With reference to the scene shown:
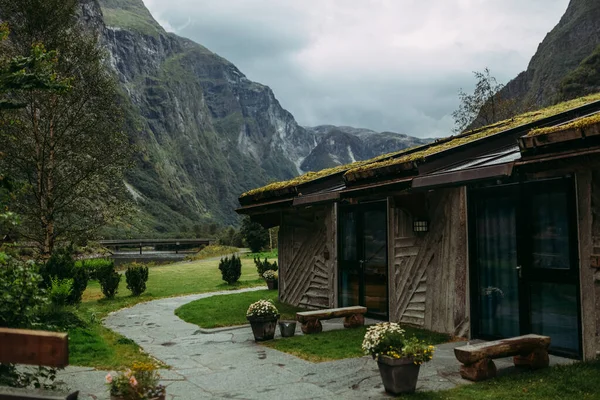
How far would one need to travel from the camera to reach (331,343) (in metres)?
9.03

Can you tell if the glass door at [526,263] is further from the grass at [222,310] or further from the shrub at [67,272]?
the shrub at [67,272]

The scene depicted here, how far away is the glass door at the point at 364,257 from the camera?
1119cm

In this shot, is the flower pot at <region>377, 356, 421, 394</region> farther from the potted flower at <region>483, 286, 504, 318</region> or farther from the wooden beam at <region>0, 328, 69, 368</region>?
the wooden beam at <region>0, 328, 69, 368</region>

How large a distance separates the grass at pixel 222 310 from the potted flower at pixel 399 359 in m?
6.28

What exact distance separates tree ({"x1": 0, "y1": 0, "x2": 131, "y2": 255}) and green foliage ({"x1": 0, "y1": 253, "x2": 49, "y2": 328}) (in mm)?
14526

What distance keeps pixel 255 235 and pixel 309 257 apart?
28485 mm

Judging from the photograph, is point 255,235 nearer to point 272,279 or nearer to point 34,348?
point 272,279

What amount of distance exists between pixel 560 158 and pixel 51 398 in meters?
6.17

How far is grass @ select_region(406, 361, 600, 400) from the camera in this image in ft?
18.4

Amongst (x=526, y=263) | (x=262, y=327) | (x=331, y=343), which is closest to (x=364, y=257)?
(x=331, y=343)

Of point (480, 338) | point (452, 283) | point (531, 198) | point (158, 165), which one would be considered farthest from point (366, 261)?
point (158, 165)

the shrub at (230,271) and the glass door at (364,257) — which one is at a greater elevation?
the glass door at (364,257)

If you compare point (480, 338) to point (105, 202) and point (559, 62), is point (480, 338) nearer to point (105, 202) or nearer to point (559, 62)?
point (105, 202)

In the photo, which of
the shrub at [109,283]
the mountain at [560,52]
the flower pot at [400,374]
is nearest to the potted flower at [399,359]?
the flower pot at [400,374]
